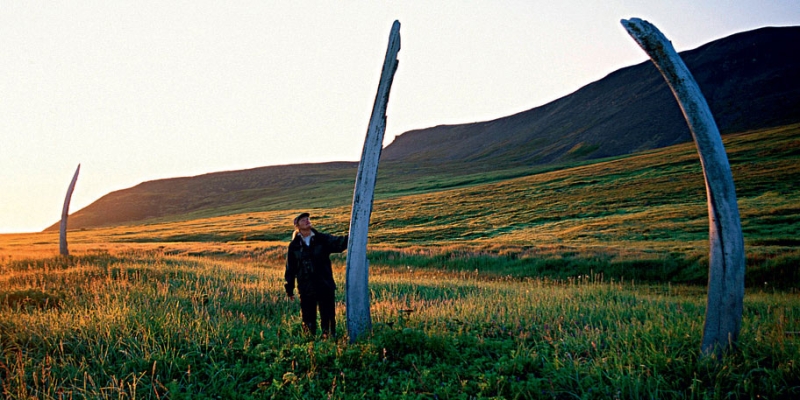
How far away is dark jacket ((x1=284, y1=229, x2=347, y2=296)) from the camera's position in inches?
294

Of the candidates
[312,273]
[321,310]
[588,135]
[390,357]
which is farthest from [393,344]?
[588,135]

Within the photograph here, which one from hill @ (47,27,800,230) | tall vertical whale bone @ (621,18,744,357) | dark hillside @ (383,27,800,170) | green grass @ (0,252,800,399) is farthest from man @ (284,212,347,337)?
dark hillside @ (383,27,800,170)

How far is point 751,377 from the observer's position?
479 centimetres

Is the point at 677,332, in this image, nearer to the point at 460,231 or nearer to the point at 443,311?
the point at 443,311

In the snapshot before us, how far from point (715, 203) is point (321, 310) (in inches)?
223

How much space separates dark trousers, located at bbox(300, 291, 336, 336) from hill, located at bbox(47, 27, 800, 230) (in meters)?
82.4

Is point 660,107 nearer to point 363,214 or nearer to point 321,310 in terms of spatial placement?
point 363,214

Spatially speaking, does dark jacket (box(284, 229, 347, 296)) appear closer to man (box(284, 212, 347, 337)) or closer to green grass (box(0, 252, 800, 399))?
man (box(284, 212, 347, 337))

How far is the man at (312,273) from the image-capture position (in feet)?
24.5

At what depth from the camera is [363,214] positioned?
22.9ft

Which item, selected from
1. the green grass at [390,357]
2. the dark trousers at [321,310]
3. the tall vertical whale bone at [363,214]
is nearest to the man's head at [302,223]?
the tall vertical whale bone at [363,214]

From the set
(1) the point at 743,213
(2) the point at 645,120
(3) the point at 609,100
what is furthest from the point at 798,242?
(3) the point at 609,100

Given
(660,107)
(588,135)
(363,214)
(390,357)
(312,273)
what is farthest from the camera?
(588,135)

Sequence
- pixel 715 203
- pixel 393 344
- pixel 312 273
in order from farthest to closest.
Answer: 1. pixel 312 273
2. pixel 393 344
3. pixel 715 203
